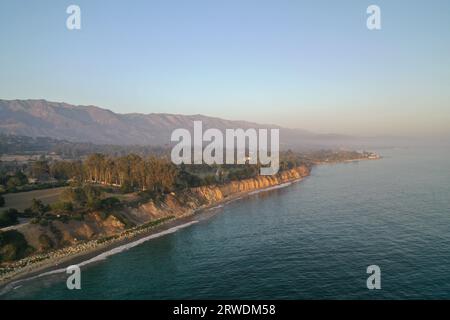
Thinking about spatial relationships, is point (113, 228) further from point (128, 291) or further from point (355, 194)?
point (355, 194)

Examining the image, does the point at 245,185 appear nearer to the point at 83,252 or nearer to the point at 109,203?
the point at 109,203

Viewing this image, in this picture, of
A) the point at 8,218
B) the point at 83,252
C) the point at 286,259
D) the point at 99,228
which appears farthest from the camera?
the point at 99,228

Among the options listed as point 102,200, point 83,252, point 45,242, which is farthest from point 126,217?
point 45,242

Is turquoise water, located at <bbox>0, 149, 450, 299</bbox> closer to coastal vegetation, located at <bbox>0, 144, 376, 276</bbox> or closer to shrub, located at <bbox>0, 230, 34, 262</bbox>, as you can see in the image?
shrub, located at <bbox>0, 230, 34, 262</bbox>

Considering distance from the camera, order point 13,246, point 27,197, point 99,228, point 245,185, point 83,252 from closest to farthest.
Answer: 1. point 13,246
2. point 83,252
3. point 99,228
4. point 27,197
5. point 245,185

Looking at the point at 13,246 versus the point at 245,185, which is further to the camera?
the point at 245,185

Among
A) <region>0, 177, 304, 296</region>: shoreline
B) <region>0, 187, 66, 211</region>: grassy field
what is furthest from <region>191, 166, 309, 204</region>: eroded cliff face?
<region>0, 187, 66, 211</region>: grassy field
